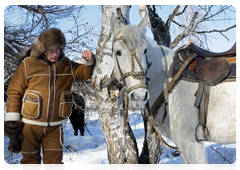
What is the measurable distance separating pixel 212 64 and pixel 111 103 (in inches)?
56.5

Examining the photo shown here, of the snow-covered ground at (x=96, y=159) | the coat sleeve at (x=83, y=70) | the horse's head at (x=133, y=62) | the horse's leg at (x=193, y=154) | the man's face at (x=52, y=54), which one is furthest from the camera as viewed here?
the snow-covered ground at (x=96, y=159)

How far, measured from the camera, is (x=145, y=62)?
194cm

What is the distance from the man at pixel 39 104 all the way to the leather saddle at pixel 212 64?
1.64 meters

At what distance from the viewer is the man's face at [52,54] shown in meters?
2.38

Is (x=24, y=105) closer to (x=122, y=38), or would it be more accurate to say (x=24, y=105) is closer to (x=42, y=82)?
(x=42, y=82)

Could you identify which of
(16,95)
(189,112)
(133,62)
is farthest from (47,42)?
(189,112)

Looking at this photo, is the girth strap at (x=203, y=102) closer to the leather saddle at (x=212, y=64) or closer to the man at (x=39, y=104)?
the leather saddle at (x=212, y=64)

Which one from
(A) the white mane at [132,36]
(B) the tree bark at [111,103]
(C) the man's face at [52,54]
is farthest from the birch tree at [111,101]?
(A) the white mane at [132,36]

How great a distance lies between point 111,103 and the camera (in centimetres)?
267

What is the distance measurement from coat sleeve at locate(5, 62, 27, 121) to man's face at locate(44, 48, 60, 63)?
0.34m

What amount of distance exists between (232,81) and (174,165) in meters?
2.31

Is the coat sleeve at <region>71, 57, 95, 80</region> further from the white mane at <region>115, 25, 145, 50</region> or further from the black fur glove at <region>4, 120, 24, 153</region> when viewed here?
the black fur glove at <region>4, 120, 24, 153</region>

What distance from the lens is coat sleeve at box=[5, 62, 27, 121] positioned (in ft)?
7.34
